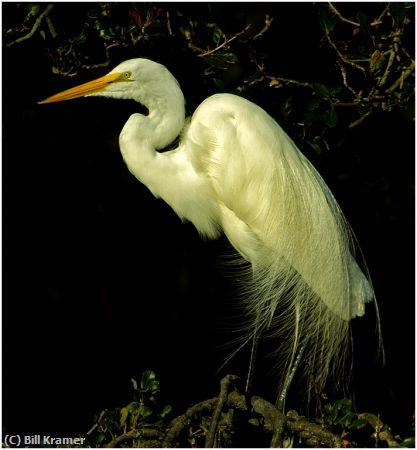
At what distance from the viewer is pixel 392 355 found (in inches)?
162

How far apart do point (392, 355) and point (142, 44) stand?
229 cm

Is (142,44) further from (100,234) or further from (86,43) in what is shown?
(100,234)

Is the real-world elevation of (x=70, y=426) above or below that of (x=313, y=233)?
below

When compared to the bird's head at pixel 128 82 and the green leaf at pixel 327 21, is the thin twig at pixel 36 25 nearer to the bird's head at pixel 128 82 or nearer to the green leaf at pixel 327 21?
the bird's head at pixel 128 82

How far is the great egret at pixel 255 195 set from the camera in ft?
8.33

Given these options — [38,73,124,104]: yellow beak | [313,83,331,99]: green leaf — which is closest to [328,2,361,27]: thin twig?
[313,83,331,99]: green leaf

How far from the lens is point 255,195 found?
267 cm

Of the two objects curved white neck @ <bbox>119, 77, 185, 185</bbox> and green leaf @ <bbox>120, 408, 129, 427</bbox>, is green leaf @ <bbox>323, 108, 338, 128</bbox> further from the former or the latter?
green leaf @ <bbox>120, 408, 129, 427</bbox>

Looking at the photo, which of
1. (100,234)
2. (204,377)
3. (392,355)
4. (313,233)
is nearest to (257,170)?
(313,233)

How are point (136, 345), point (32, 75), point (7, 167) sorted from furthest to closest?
point (136, 345) < point (7, 167) < point (32, 75)

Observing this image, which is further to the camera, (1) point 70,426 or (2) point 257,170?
(1) point 70,426

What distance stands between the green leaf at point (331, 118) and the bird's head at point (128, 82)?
485 mm

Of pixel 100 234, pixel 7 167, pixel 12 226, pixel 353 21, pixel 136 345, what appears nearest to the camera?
pixel 353 21

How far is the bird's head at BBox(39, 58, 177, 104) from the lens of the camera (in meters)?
2.48
